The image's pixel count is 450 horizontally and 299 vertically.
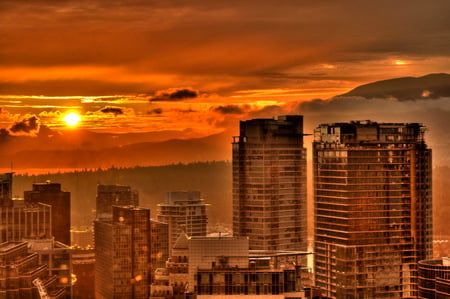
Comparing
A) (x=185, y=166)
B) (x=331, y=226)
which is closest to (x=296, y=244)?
(x=331, y=226)

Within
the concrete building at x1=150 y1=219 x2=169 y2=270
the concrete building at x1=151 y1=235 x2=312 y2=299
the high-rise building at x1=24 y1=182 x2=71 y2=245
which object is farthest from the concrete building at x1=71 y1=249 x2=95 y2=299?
the concrete building at x1=151 y1=235 x2=312 y2=299

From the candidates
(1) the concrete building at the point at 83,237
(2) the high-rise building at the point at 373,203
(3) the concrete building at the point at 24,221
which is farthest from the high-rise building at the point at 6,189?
(2) the high-rise building at the point at 373,203

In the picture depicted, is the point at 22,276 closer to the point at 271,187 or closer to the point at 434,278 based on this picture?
the point at 271,187

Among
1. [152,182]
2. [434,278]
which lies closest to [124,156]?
[152,182]

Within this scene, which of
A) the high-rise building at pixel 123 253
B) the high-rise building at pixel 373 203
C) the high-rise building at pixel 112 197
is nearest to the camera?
the high-rise building at pixel 373 203

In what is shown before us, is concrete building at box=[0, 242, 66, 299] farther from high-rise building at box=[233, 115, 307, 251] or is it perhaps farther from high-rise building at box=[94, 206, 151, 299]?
high-rise building at box=[233, 115, 307, 251]

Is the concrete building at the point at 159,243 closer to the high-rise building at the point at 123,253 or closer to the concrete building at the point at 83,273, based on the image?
the high-rise building at the point at 123,253
